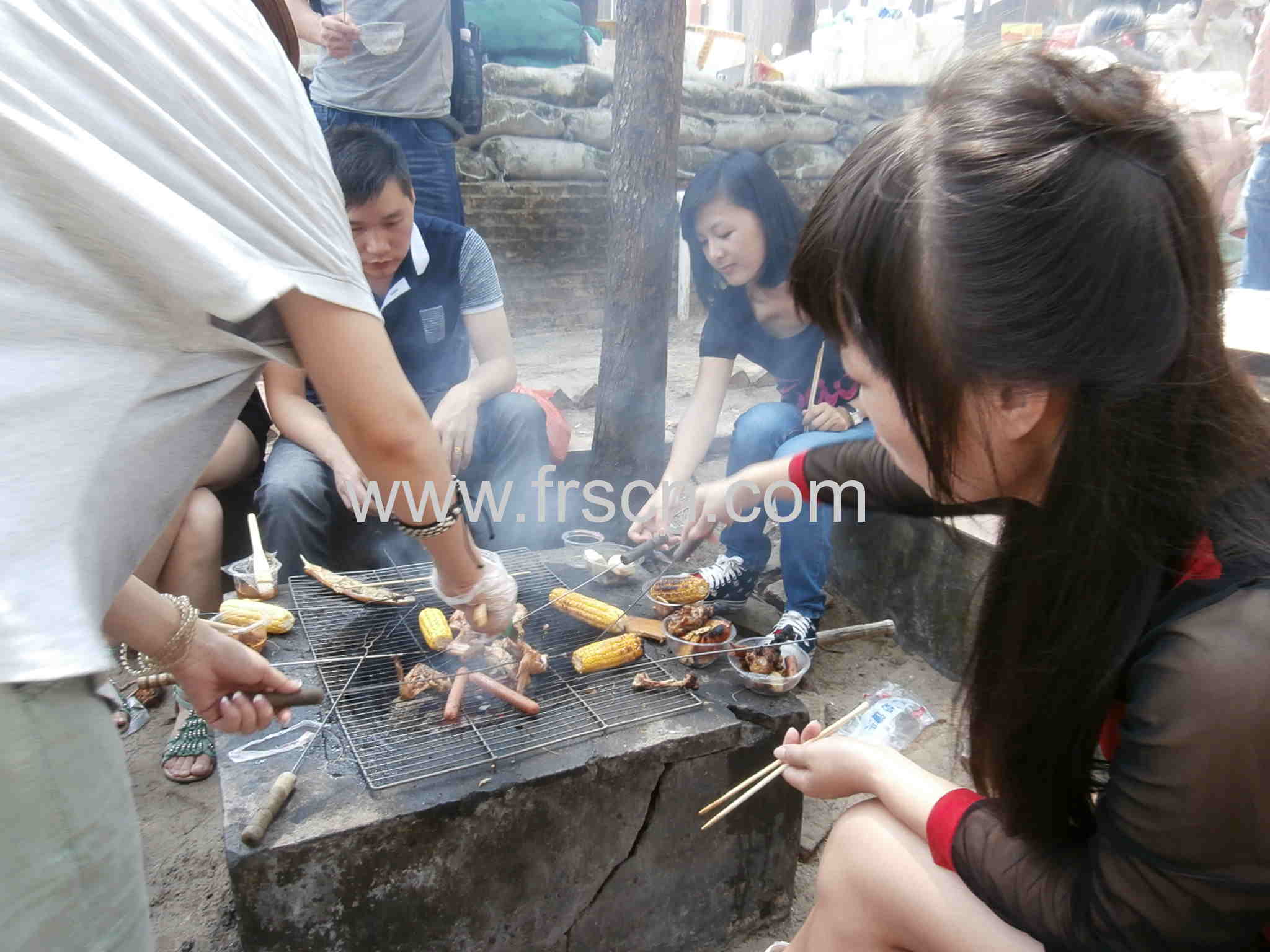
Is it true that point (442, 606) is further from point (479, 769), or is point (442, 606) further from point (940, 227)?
point (940, 227)

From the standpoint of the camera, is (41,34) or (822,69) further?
(822,69)

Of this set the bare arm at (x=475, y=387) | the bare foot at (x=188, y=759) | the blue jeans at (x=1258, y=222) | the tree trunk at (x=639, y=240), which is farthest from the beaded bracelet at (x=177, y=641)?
the blue jeans at (x=1258, y=222)

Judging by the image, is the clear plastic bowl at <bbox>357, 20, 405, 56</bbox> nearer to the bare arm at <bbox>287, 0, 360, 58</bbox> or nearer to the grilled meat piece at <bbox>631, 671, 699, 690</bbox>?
the bare arm at <bbox>287, 0, 360, 58</bbox>

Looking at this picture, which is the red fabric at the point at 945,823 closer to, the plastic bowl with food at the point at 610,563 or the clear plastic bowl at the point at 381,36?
the plastic bowl with food at the point at 610,563

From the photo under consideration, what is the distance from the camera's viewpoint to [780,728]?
2.44 m

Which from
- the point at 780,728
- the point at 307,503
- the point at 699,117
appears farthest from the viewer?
the point at 699,117

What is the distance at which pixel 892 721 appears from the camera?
3.50 metres

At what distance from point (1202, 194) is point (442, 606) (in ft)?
8.61

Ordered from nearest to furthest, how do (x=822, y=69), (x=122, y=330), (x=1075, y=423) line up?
(x=122, y=330) → (x=1075, y=423) → (x=822, y=69)

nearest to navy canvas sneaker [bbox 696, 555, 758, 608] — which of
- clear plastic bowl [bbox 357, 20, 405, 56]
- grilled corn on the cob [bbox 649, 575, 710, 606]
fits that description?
grilled corn on the cob [bbox 649, 575, 710, 606]

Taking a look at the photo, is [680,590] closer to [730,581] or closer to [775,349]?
[730,581]

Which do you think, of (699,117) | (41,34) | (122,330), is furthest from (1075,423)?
(699,117)

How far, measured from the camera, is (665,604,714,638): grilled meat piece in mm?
2883

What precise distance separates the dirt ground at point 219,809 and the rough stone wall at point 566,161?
21.4ft
